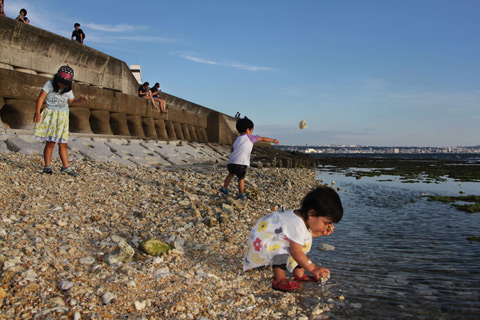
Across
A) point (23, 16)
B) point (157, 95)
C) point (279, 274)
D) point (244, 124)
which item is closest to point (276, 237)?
point (279, 274)

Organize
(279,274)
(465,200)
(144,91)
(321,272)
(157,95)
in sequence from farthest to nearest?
(157,95) → (144,91) → (465,200) → (279,274) → (321,272)

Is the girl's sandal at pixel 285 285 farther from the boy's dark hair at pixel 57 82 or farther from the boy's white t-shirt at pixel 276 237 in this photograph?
the boy's dark hair at pixel 57 82

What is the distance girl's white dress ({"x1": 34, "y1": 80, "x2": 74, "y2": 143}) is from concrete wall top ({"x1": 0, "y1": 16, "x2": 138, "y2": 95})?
14.4 ft

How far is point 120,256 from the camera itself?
327 centimetres

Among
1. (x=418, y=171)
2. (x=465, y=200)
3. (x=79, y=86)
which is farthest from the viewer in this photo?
(x=418, y=171)

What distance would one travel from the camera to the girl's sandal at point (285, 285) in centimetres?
314

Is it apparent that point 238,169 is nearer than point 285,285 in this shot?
No

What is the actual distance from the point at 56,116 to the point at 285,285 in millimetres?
5007

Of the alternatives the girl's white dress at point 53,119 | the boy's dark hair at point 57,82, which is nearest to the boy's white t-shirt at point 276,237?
the girl's white dress at point 53,119

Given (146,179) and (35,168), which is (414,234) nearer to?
(146,179)

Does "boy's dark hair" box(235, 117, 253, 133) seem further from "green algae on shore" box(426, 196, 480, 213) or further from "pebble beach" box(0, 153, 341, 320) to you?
"green algae on shore" box(426, 196, 480, 213)

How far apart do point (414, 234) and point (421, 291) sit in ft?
9.76

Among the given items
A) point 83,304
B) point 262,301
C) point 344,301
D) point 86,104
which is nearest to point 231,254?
point 262,301

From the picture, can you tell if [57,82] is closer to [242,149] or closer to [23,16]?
[242,149]
